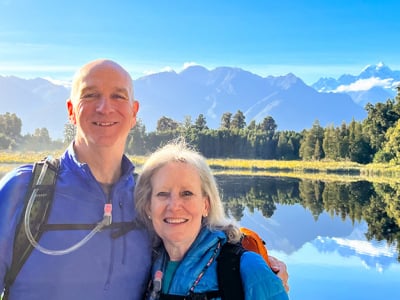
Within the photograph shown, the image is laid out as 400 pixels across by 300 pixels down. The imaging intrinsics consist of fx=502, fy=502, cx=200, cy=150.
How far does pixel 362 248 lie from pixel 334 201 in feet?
26.8

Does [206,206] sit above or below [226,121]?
below

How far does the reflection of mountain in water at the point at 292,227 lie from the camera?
1210 cm

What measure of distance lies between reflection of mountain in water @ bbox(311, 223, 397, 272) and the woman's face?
7445 millimetres

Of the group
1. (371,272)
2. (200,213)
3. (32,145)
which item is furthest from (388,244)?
(32,145)

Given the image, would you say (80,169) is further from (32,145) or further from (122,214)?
(32,145)

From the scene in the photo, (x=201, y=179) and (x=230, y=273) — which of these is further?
(x=201, y=179)

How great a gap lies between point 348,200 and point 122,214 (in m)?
17.8

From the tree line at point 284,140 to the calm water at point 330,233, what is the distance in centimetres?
894

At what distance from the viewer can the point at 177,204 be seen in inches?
81.6

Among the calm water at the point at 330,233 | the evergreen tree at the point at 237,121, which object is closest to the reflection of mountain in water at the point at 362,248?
the calm water at the point at 330,233

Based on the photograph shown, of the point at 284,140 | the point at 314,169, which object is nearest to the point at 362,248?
the point at 314,169

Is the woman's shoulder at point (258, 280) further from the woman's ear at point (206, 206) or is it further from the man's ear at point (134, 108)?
the man's ear at point (134, 108)

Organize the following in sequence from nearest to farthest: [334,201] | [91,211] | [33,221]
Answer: [33,221], [91,211], [334,201]

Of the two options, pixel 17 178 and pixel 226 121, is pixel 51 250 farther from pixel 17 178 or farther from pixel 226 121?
pixel 226 121
